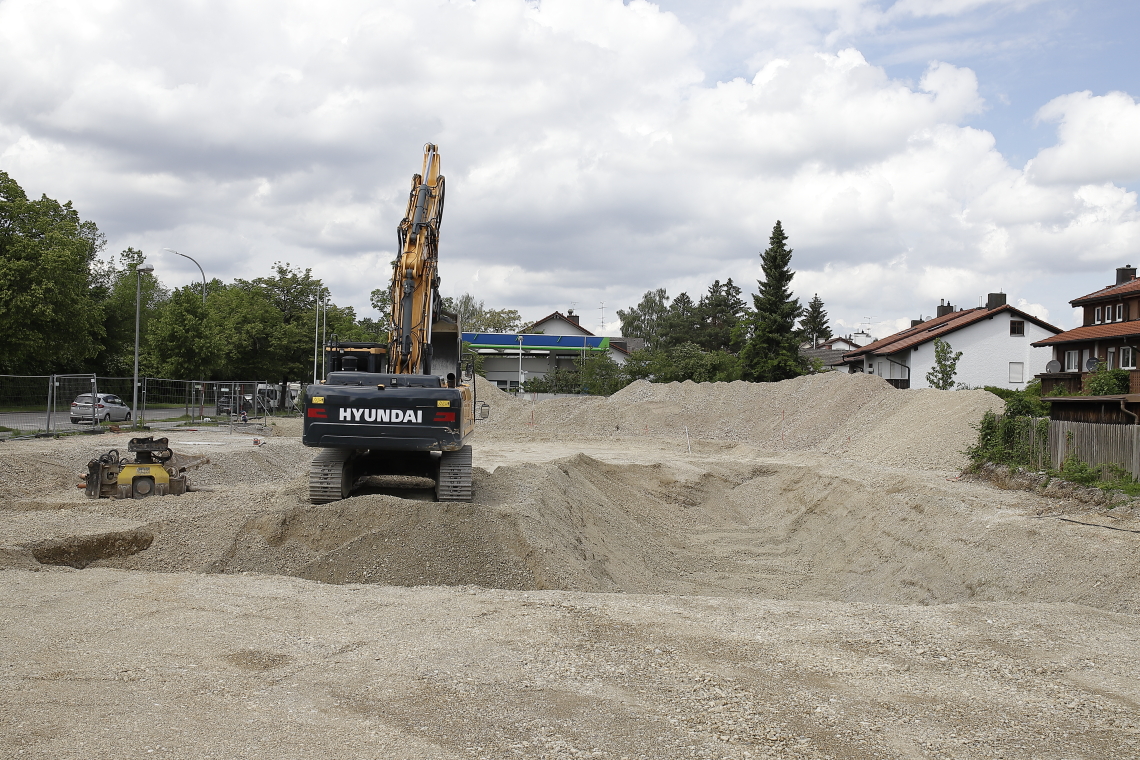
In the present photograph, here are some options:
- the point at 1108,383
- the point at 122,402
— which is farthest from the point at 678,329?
the point at 122,402

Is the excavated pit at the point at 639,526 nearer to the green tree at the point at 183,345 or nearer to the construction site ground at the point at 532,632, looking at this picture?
the construction site ground at the point at 532,632

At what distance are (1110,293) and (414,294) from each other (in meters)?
36.1

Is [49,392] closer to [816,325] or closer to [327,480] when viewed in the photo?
[327,480]

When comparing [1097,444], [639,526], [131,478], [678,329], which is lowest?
[639,526]

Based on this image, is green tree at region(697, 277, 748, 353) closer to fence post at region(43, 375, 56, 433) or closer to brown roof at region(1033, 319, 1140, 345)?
brown roof at region(1033, 319, 1140, 345)

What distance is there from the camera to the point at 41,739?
4.39 metres

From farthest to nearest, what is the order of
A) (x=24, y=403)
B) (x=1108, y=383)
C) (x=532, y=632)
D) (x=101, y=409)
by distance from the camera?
(x=1108, y=383) → (x=101, y=409) → (x=24, y=403) → (x=532, y=632)

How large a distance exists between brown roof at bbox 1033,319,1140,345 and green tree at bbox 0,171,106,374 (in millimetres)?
41331

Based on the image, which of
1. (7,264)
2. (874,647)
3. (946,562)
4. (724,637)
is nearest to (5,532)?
(724,637)

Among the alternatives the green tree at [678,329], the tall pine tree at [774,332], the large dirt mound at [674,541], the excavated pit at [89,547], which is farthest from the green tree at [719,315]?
the excavated pit at [89,547]

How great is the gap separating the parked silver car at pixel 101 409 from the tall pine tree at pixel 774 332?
3389cm

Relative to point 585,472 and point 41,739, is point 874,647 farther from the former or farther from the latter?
point 585,472

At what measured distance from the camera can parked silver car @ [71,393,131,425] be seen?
2273 cm

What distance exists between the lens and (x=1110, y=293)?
3694 cm
